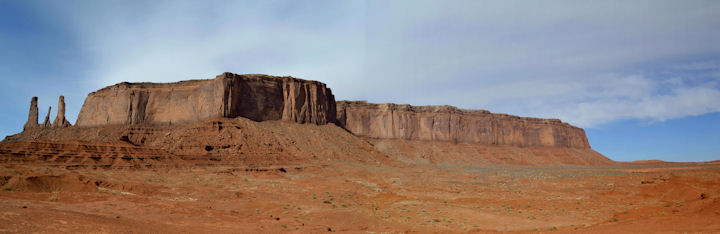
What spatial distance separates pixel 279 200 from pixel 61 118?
70672mm

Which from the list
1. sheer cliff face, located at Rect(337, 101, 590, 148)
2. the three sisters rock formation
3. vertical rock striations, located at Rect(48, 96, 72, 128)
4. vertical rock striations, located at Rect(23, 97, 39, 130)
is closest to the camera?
the three sisters rock formation

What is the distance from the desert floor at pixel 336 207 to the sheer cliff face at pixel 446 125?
56.0 meters

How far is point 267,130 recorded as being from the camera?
5300 cm

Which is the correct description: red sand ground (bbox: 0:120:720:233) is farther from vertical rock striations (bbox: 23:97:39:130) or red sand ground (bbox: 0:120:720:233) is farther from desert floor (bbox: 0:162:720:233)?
vertical rock striations (bbox: 23:97:39:130)

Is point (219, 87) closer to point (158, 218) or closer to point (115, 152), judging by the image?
point (115, 152)

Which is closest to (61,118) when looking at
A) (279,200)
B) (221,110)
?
(221,110)

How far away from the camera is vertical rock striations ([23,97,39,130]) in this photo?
242 feet

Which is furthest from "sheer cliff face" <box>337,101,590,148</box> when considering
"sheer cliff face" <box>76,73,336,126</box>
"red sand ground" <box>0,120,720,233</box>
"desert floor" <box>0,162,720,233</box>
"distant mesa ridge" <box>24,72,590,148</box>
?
"desert floor" <box>0,162,720,233</box>

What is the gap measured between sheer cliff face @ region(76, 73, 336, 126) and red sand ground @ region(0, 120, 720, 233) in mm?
14257

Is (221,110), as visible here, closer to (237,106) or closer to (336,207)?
(237,106)

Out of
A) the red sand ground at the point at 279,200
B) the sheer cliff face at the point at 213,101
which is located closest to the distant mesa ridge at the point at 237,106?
the sheer cliff face at the point at 213,101

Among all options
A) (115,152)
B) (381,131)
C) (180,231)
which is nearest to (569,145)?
(381,131)

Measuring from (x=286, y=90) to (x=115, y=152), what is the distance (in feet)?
93.4

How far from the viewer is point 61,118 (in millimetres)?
73188
